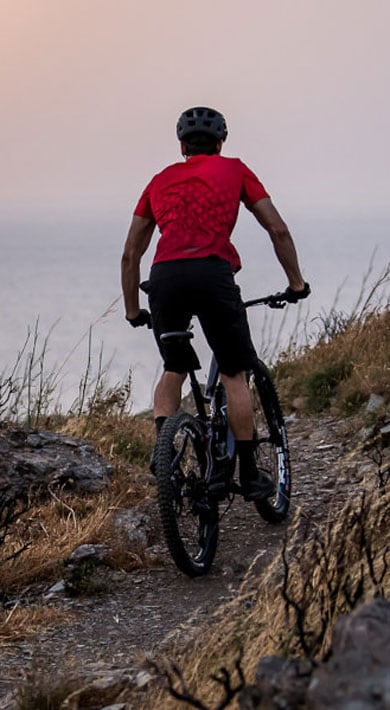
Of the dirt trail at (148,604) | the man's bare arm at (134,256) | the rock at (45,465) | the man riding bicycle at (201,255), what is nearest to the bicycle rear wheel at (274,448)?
the dirt trail at (148,604)

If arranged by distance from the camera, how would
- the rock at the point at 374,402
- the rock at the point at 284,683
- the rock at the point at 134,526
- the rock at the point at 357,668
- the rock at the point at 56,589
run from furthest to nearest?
the rock at the point at 374,402 → the rock at the point at 134,526 → the rock at the point at 56,589 → the rock at the point at 284,683 → the rock at the point at 357,668

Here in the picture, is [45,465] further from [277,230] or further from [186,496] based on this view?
[277,230]

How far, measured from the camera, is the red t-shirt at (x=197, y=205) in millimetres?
5859

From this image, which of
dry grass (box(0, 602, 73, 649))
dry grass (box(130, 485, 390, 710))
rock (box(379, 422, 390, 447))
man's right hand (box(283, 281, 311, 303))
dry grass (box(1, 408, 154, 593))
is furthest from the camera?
rock (box(379, 422, 390, 447))

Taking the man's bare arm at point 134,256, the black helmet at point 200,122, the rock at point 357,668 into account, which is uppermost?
the black helmet at point 200,122

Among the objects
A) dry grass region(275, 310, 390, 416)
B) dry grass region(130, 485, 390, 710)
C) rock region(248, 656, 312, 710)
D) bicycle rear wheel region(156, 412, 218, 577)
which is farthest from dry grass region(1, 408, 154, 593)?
rock region(248, 656, 312, 710)

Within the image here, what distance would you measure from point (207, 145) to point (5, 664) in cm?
302

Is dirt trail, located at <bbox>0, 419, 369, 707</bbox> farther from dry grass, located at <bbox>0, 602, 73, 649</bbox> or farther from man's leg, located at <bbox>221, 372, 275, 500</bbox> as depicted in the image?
man's leg, located at <bbox>221, 372, 275, 500</bbox>

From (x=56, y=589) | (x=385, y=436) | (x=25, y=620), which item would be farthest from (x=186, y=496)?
(x=385, y=436)

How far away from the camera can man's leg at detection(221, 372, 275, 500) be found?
20.6 feet

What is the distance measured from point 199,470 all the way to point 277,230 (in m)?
1.48

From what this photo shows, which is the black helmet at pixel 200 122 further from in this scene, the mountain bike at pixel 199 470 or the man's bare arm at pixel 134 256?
the mountain bike at pixel 199 470

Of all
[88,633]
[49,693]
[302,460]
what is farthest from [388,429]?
[49,693]

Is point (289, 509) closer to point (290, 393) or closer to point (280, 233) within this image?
point (280, 233)
